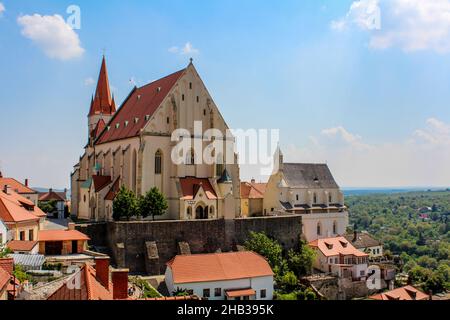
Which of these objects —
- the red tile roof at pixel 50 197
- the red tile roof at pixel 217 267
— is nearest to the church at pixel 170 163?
the red tile roof at pixel 217 267

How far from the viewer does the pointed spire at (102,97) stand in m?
67.6

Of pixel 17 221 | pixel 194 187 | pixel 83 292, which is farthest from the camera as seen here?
pixel 194 187

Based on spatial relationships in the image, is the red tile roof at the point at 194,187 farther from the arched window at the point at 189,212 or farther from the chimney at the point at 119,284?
the chimney at the point at 119,284

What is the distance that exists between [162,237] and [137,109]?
18.9m

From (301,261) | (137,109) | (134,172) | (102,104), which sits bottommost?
(301,261)

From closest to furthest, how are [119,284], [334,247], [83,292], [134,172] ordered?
1. [83,292]
2. [119,284]
3. [134,172]
4. [334,247]

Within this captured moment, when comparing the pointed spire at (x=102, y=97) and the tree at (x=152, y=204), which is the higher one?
the pointed spire at (x=102, y=97)

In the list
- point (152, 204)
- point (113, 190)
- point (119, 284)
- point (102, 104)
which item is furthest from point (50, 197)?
point (119, 284)

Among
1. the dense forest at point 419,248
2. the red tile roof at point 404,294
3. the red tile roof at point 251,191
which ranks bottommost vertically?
the dense forest at point 419,248

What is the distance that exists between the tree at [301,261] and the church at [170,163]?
6.93 metres

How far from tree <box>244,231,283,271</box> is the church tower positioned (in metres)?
31.9

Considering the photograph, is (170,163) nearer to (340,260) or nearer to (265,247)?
(265,247)

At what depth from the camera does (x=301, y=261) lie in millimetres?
45125
